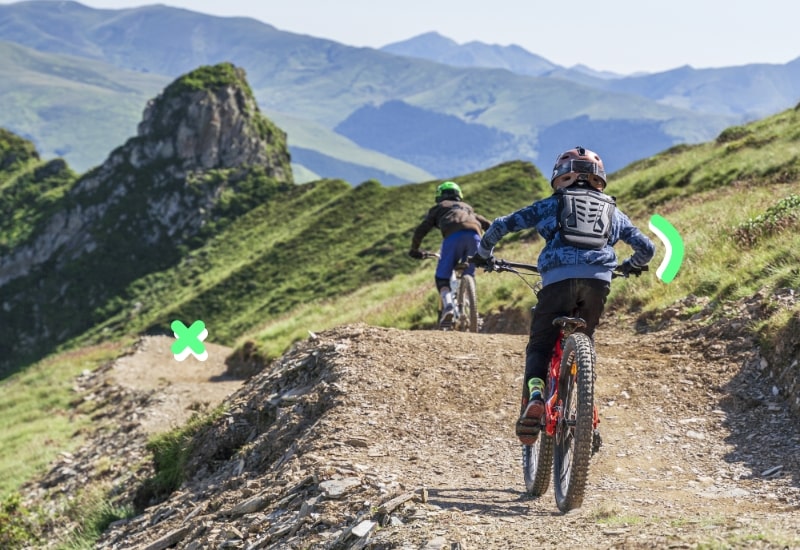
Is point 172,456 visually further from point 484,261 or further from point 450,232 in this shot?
point 484,261

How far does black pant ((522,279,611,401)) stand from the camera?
745 cm

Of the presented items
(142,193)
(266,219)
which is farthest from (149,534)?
(142,193)

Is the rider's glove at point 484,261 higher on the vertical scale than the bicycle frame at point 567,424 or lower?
higher

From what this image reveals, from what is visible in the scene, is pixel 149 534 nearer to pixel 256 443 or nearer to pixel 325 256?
pixel 256 443

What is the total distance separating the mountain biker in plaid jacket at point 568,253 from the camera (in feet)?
24.4

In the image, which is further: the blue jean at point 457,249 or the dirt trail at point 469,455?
the blue jean at point 457,249

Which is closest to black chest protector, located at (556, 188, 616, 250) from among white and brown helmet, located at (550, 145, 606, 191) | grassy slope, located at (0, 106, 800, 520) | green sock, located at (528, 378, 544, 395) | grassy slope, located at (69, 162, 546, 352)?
white and brown helmet, located at (550, 145, 606, 191)

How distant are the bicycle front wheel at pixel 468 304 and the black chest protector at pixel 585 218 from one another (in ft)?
23.5

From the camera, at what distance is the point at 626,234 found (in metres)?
7.93

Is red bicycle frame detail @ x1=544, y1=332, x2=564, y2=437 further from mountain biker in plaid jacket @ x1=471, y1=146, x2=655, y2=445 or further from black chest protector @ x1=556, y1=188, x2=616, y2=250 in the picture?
black chest protector @ x1=556, y1=188, x2=616, y2=250

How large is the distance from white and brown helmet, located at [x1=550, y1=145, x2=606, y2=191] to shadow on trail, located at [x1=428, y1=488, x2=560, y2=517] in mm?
2947

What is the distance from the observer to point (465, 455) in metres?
9.01

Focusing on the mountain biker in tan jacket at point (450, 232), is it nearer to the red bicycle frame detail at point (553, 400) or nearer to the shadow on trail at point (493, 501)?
the red bicycle frame detail at point (553, 400)

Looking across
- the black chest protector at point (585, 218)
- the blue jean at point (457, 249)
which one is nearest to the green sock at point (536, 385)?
the black chest protector at point (585, 218)
